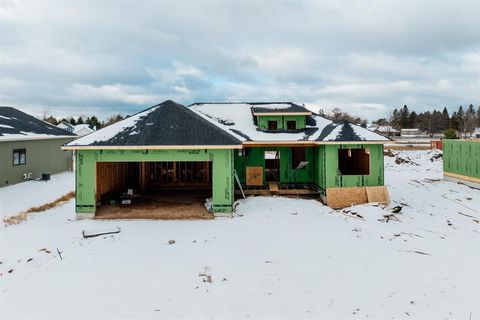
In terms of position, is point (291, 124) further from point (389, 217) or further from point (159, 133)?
point (159, 133)

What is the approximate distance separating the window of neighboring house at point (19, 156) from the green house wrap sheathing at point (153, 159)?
36.0ft

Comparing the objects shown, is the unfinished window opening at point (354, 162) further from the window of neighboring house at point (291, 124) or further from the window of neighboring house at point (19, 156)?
the window of neighboring house at point (19, 156)

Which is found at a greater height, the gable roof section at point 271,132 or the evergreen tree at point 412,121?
the evergreen tree at point 412,121

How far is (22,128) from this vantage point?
23.4 meters

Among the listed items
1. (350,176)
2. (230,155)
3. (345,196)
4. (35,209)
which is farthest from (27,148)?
(350,176)

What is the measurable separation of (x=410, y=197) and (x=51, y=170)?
24.8 m

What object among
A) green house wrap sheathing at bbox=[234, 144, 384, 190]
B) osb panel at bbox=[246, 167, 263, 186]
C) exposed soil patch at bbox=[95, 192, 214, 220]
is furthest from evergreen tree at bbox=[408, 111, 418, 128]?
exposed soil patch at bbox=[95, 192, 214, 220]

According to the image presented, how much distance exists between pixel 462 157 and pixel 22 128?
29718 mm

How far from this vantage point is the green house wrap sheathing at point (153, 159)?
13203mm

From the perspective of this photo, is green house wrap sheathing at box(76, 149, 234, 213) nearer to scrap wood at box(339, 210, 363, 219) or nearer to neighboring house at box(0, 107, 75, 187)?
scrap wood at box(339, 210, 363, 219)

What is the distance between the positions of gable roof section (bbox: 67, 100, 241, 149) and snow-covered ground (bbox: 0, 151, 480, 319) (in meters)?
3.13

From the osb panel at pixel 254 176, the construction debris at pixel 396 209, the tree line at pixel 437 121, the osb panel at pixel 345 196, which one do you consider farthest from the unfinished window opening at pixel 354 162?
the tree line at pixel 437 121

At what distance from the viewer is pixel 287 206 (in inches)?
586

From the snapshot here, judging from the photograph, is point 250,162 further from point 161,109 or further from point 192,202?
point 161,109
